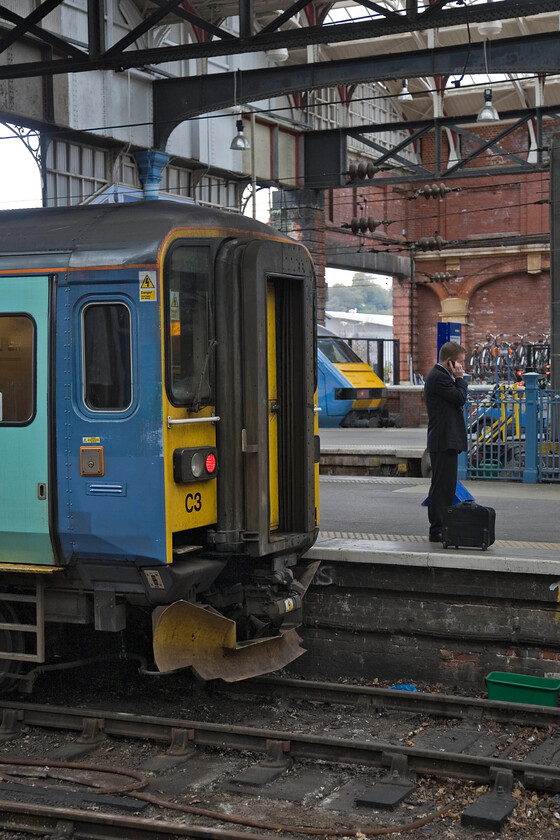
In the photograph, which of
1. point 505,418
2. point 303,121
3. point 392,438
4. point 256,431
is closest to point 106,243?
point 256,431

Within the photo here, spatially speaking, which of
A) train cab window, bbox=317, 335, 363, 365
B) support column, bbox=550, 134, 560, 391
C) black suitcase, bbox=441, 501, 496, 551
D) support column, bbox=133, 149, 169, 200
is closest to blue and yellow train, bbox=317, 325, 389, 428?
train cab window, bbox=317, 335, 363, 365

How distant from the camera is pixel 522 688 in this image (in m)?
7.80

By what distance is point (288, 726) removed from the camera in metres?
7.55

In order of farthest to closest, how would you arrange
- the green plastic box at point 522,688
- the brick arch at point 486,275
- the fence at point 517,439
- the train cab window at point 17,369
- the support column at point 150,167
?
the brick arch at point 486,275
the support column at point 150,167
the fence at point 517,439
the green plastic box at point 522,688
the train cab window at point 17,369

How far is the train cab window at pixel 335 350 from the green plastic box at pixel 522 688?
1646 cm

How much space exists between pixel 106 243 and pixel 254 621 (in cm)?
295

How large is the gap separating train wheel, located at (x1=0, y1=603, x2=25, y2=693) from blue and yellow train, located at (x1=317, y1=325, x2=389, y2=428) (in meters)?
16.0

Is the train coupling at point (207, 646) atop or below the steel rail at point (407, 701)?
atop

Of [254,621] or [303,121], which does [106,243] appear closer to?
[254,621]

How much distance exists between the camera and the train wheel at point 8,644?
25.6 feet

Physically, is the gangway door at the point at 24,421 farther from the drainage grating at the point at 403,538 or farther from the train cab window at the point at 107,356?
the drainage grating at the point at 403,538

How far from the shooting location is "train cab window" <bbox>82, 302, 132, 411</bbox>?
706cm

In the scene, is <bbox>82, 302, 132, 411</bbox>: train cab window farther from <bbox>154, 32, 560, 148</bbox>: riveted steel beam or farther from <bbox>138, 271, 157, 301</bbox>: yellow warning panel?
<bbox>154, 32, 560, 148</bbox>: riveted steel beam

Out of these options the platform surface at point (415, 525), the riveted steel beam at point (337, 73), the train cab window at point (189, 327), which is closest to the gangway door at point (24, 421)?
the train cab window at point (189, 327)
